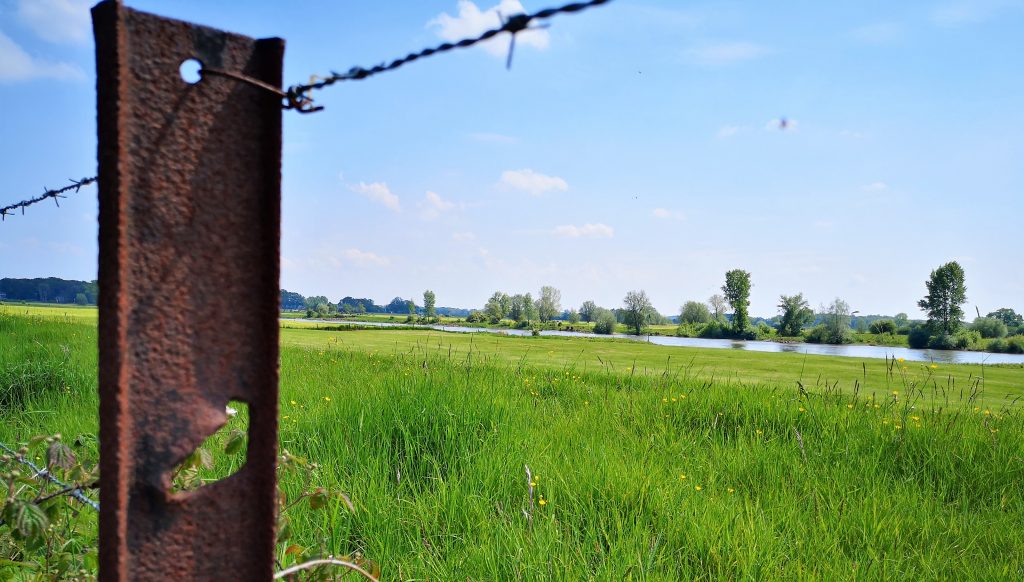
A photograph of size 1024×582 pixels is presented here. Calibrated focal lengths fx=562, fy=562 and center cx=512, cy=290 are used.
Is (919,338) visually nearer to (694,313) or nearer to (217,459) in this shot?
(694,313)

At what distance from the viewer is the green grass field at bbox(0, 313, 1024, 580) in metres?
2.58

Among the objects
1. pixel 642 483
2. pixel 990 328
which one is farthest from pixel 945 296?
pixel 642 483

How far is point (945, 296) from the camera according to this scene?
223ft

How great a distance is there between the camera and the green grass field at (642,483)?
2.58 m

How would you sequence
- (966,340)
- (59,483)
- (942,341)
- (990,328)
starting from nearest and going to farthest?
(59,483) → (966,340) → (942,341) → (990,328)

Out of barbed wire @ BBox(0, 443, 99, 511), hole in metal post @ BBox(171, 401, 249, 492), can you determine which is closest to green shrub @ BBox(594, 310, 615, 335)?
hole in metal post @ BBox(171, 401, 249, 492)

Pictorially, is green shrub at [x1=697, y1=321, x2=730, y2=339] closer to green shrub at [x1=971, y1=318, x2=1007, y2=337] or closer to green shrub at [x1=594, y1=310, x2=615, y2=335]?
green shrub at [x1=594, y1=310, x2=615, y2=335]

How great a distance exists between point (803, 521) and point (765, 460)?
879mm

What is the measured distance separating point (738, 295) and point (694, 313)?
Result: 785cm

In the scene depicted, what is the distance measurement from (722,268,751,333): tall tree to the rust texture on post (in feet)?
262

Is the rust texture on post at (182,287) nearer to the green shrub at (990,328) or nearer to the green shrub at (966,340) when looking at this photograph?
the green shrub at (966,340)

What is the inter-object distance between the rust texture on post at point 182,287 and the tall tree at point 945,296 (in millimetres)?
80015

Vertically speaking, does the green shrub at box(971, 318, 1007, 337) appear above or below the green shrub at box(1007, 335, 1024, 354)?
above

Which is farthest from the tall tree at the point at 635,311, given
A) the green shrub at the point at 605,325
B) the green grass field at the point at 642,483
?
the green grass field at the point at 642,483
